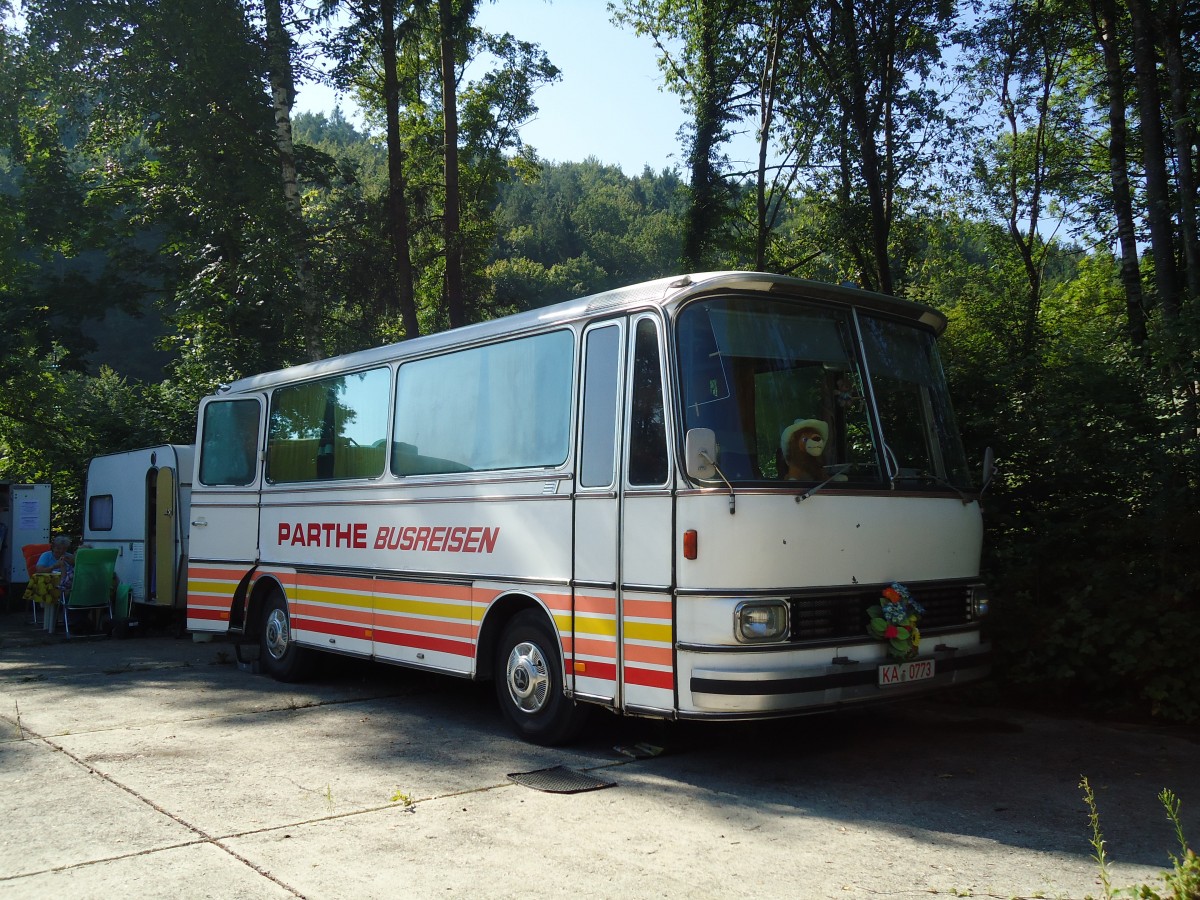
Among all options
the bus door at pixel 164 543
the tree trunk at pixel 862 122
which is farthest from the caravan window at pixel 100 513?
the tree trunk at pixel 862 122

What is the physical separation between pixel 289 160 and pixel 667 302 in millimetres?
14982

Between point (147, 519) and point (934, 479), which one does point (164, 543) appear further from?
point (934, 479)

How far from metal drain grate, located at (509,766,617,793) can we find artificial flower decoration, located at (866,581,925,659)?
186 centimetres

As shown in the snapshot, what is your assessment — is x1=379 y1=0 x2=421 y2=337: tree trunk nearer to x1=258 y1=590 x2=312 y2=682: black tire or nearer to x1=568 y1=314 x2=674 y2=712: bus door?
x1=258 y1=590 x2=312 y2=682: black tire

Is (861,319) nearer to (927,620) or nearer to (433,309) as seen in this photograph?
(927,620)

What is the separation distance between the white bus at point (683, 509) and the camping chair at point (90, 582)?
355 inches

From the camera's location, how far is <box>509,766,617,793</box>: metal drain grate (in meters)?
6.39

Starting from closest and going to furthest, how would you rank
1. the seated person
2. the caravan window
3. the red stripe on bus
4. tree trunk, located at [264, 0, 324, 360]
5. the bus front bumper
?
the bus front bumper < the red stripe on bus < the seated person < the caravan window < tree trunk, located at [264, 0, 324, 360]

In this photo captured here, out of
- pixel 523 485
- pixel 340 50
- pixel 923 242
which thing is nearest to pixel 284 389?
pixel 523 485

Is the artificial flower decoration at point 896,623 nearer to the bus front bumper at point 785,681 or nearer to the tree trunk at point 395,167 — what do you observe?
the bus front bumper at point 785,681

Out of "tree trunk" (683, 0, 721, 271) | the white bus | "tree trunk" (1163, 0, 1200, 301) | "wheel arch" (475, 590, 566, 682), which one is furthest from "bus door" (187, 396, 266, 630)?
"tree trunk" (683, 0, 721, 271)

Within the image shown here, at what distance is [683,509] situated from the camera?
6.35 meters

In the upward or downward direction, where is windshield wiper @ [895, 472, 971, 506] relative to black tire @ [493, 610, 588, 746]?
upward

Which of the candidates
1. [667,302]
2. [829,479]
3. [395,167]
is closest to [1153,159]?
[829,479]
